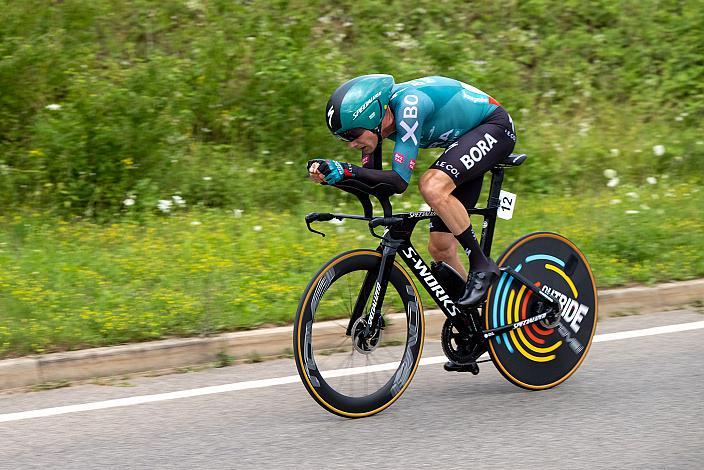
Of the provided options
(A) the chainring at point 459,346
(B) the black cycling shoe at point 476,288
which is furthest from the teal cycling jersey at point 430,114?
(A) the chainring at point 459,346

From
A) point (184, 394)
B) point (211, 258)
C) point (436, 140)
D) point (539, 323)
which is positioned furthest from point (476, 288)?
point (211, 258)

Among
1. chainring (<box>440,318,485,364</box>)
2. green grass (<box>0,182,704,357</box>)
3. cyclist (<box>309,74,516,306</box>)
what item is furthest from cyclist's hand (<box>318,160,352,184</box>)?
green grass (<box>0,182,704,357</box>)

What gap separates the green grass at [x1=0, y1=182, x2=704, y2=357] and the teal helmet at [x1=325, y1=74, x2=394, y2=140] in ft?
7.02

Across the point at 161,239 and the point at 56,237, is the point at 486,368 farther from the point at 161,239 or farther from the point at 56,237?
the point at 56,237

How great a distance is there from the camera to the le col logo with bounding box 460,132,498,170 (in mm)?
5617

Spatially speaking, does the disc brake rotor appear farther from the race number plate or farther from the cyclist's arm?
the race number plate

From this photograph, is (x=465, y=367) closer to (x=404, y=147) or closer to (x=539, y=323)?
(x=539, y=323)

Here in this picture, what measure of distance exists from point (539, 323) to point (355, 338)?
119 cm

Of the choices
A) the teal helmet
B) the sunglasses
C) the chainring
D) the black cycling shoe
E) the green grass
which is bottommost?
the green grass

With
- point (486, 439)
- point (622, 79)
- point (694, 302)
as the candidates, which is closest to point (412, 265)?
point (486, 439)

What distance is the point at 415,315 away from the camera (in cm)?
571

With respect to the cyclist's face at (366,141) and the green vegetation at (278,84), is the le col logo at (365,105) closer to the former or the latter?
the cyclist's face at (366,141)

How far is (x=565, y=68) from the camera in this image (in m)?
13.1

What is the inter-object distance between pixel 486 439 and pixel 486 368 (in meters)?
1.36
